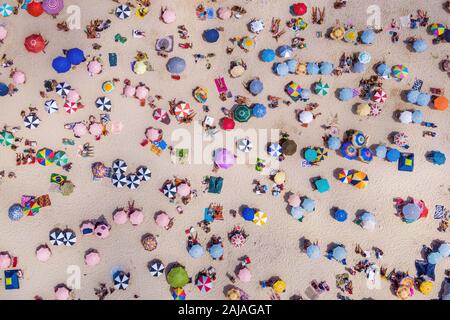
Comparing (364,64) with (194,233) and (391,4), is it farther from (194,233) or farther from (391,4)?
(194,233)

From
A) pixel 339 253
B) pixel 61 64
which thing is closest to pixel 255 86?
pixel 339 253

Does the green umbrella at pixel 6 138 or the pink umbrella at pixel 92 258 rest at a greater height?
the green umbrella at pixel 6 138

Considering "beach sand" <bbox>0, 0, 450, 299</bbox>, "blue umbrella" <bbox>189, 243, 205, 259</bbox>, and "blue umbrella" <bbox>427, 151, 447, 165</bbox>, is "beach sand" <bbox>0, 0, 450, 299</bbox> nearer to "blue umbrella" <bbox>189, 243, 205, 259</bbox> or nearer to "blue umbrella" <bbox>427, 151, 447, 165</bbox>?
"blue umbrella" <bbox>427, 151, 447, 165</bbox>

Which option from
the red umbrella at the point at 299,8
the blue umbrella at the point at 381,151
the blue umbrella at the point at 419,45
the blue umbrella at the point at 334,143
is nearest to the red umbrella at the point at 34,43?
the red umbrella at the point at 299,8

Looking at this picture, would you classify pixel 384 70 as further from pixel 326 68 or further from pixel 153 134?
pixel 153 134

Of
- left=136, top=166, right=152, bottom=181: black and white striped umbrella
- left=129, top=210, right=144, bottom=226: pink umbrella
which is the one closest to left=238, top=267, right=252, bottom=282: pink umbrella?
left=129, top=210, right=144, bottom=226: pink umbrella

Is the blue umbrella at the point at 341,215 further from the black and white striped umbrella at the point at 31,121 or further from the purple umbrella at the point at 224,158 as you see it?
the black and white striped umbrella at the point at 31,121
